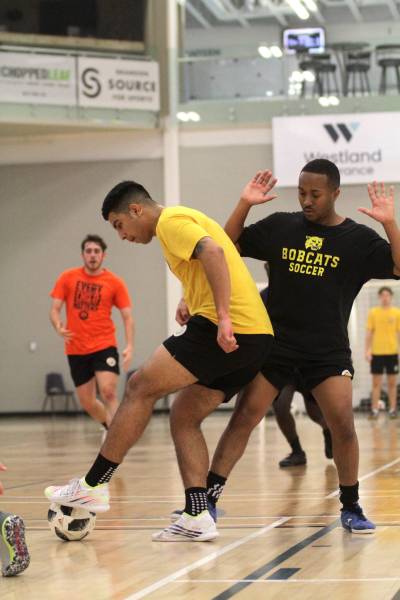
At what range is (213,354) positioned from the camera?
19.0 ft

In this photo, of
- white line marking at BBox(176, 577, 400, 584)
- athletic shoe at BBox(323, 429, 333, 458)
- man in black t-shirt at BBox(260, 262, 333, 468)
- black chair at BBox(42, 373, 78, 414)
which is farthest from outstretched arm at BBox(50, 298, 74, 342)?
black chair at BBox(42, 373, 78, 414)

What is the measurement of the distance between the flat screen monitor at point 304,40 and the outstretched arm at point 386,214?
15.6 meters

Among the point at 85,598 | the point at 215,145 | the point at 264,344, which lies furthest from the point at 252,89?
the point at 85,598

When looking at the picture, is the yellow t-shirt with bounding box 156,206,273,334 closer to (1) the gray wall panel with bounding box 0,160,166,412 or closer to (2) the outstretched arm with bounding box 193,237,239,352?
(2) the outstretched arm with bounding box 193,237,239,352

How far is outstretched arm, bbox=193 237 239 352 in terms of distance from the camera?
5.51 meters

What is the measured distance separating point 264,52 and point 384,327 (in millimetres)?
5781

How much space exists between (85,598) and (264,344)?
189cm

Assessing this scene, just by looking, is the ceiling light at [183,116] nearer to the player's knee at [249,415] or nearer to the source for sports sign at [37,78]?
the source for sports sign at [37,78]

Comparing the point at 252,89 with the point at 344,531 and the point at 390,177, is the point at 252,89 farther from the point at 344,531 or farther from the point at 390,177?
the point at 344,531

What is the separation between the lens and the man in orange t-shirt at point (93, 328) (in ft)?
37.2

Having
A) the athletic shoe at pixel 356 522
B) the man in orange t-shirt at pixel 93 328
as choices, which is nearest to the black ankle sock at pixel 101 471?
the athletic shoe at pixel 356 522

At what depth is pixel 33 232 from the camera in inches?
898

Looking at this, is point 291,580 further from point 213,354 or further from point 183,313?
point 183,313

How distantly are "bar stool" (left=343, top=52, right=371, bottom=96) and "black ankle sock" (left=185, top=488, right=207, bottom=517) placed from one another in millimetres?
16479
